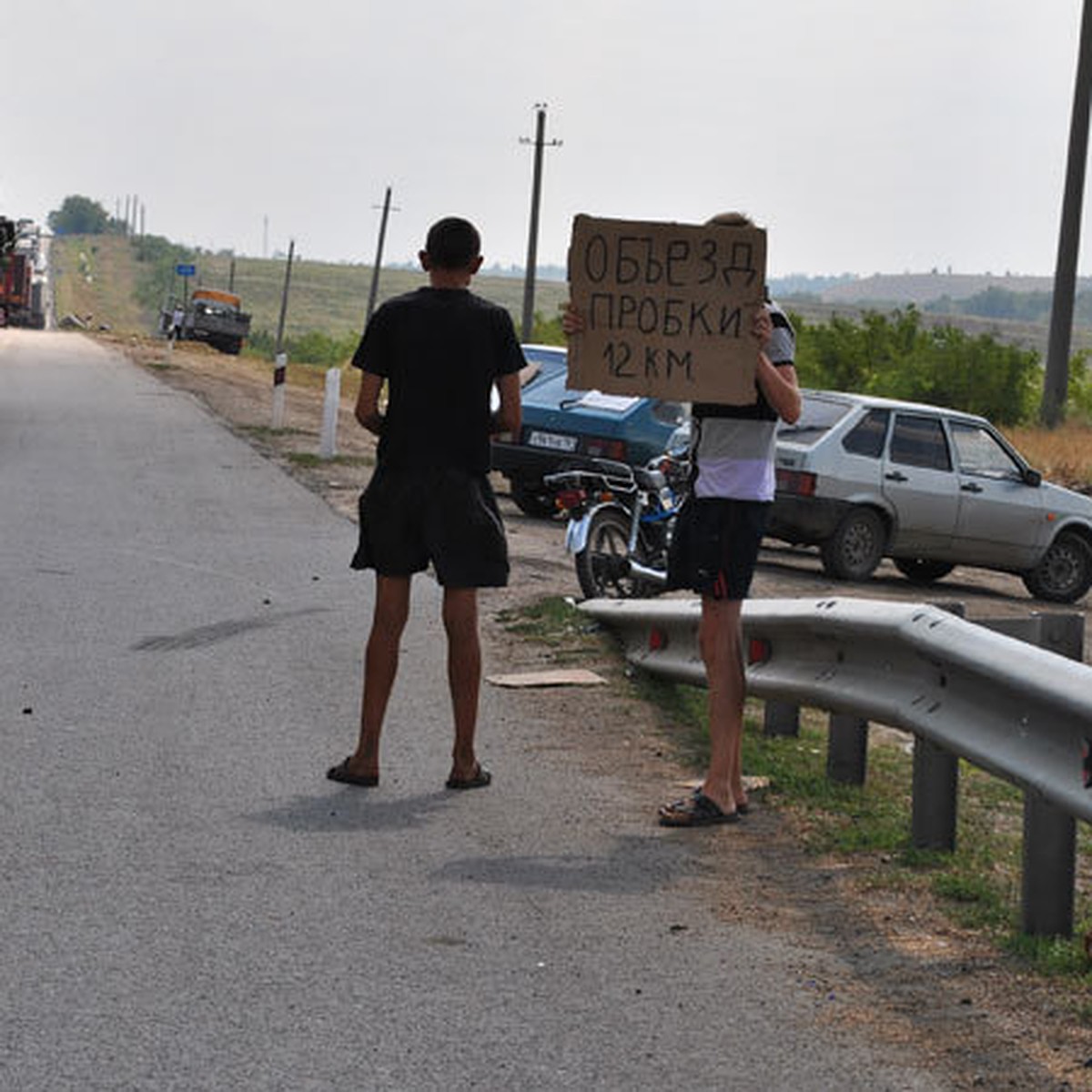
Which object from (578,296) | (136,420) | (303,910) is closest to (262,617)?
(578,296)

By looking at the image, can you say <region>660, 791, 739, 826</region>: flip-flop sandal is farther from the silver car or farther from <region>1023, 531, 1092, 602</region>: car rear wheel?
<region>1023, 531, 1092, 602</region>: car rear wheel

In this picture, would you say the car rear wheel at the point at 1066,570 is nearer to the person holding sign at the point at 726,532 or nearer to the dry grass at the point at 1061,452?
the dry grass at the point at 1061,452

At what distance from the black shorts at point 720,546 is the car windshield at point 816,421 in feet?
38.9

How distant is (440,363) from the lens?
25.4 ft

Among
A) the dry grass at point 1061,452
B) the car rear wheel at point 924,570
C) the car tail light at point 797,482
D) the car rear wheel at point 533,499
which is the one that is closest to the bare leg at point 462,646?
the car tail light at point 797,482

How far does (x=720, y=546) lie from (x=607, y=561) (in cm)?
677

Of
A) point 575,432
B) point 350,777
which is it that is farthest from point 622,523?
point 575,432

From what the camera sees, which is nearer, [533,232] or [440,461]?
[440,461]

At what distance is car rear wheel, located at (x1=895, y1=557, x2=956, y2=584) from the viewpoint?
21.4 m

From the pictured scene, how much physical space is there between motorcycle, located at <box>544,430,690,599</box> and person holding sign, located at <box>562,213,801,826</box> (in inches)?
248

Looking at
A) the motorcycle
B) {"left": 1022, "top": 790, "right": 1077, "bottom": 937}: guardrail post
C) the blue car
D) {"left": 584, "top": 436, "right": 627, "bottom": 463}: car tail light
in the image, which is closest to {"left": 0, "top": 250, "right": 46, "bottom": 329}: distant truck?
the blue car

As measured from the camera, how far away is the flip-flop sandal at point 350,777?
789 centimetres

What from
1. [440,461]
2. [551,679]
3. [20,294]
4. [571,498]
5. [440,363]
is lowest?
[551,679]

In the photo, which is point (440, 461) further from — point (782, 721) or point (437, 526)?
point (782, 721)
